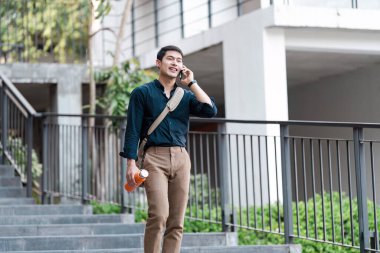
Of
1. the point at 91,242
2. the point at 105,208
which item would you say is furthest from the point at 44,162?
the point at 91,242

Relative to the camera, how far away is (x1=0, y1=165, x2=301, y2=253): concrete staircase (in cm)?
898

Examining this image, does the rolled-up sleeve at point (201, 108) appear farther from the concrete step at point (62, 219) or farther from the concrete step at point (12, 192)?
the concrete step at point (12, 192)

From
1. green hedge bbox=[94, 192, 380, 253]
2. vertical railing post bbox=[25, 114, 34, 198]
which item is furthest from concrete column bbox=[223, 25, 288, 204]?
vertical railing post bbox=[25, 114, 34, 198]

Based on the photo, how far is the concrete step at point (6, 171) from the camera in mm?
12109

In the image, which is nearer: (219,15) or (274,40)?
(274,40)

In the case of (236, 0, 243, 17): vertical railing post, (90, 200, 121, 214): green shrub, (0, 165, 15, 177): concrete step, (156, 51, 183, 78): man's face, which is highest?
(236, 0, 243, 17): vertical railing post

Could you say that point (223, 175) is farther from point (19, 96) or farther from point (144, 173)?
point (144, 173)

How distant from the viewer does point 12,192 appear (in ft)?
38.3

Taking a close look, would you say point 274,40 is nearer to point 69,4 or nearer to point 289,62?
point 289,62

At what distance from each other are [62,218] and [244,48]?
14.6 ft

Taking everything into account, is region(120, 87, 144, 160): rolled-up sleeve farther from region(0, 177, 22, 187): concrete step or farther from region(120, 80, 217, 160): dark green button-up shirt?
region(0, 177, 22, 187): concrete step

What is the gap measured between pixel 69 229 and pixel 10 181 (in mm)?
2295

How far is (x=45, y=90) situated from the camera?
17.0 m

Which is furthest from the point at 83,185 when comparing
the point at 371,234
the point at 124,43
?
the point at 124,43
